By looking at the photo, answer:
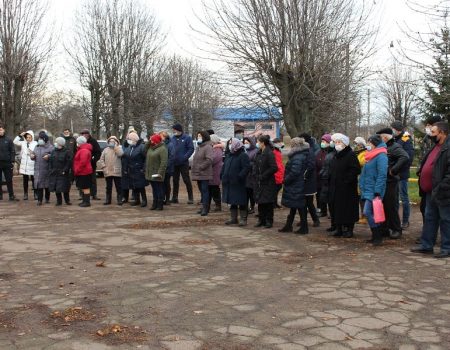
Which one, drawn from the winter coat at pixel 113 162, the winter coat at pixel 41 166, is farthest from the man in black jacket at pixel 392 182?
the winter coat at pixel 41 166

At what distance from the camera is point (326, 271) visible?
6492 millimetres

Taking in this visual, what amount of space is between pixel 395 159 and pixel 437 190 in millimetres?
1483

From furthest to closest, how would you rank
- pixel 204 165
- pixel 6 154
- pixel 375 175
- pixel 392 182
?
pixel 6 154 → pixel 204 165 → pixel 392 182 → pixel 375 175

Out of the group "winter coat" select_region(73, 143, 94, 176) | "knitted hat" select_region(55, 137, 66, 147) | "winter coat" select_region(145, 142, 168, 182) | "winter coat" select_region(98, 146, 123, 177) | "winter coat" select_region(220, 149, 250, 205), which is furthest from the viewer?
"winter coat" select_region(98, 146, 123, 177)

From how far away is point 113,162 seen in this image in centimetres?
1283

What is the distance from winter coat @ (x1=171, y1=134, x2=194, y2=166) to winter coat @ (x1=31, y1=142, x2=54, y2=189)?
3157mm

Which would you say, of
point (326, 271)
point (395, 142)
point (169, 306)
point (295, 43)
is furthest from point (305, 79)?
point (169, 306)

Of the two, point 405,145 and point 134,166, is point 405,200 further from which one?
point 134,166

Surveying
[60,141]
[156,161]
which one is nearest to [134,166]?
[156,161]

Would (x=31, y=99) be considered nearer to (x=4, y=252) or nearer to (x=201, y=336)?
(x=4, y=252)

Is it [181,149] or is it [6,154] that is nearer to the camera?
[181,149]

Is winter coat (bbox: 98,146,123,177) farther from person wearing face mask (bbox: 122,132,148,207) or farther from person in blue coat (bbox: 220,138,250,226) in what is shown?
person in blue coat (bbox: 220,138,250,226)

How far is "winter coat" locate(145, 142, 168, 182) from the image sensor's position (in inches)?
465

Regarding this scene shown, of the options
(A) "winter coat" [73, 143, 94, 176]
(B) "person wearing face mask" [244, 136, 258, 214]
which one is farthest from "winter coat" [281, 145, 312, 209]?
(A) "winter coat" [73, 143, 94, 176]
